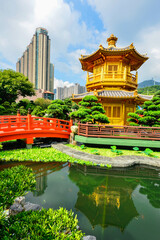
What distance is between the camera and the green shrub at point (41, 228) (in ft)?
6.77

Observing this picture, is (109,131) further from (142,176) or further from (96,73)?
(96,73)

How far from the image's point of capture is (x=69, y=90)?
14362cm

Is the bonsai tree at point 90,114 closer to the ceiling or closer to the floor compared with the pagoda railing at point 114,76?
closer to the floor

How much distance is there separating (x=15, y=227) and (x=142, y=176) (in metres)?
6.00

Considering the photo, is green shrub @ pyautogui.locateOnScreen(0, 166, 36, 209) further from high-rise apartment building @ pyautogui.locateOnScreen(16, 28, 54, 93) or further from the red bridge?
high-rise apartment building @ pyautogui.locateOnScreen(16, 28, 54, 93)

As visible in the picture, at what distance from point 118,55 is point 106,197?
1360 cm

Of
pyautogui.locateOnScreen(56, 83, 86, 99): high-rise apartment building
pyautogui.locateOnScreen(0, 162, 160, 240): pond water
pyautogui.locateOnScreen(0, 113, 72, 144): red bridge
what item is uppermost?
pyautogui.locateOnScreen(56, 83, 86, 99): high-rise apartment building

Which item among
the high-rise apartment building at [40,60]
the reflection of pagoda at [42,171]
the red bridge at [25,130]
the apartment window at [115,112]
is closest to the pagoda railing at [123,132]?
the red bridge at [25,130]

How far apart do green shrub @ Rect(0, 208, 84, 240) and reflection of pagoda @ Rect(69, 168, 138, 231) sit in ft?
4.77

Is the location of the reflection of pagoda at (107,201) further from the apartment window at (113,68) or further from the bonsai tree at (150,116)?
the apartment window at (113,68)

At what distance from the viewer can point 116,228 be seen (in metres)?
3.25

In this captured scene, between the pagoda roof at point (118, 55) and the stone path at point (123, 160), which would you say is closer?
the stone path at point (123, 160)

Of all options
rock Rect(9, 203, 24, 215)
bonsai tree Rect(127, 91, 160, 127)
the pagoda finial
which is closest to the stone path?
bonsai tree Rect(127, 91, 160, 127)

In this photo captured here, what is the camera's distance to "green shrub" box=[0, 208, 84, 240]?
2062 millimetres
